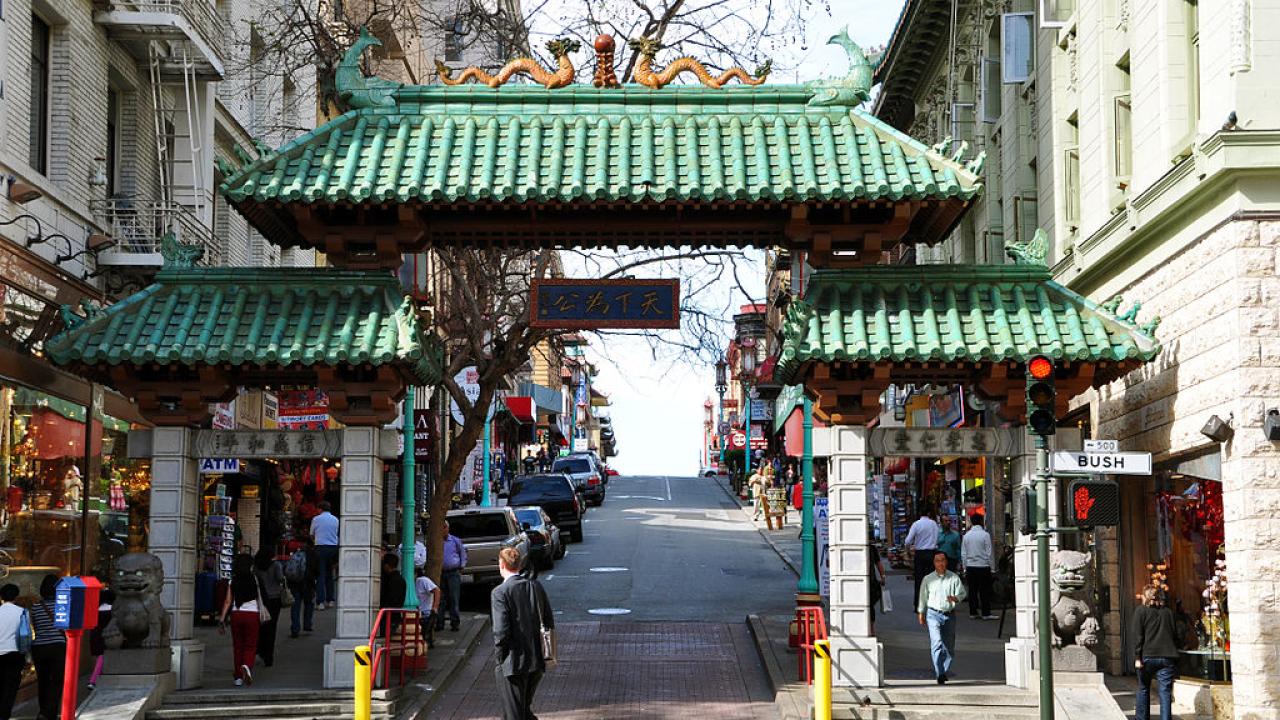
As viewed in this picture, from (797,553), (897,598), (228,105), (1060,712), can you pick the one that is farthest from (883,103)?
(1060,712)

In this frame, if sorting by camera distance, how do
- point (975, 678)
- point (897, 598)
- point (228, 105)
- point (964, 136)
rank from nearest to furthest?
1. point (975, 678)
2. point (228, 105)
3. point (897, 598)
4. point (964, 136)

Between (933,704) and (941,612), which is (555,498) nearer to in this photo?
(941,612)

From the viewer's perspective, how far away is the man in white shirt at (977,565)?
26.3 metres

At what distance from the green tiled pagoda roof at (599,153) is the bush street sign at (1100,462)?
318 centimetres

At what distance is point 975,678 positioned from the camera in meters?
18.5

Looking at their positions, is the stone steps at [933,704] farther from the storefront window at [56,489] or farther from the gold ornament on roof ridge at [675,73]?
the storefront window at [56,489]

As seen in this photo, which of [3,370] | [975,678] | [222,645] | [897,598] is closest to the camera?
[3,370]

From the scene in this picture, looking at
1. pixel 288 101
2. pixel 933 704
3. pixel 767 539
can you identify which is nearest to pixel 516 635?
pixel 933 704

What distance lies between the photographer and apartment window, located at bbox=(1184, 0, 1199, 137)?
56.8 feet

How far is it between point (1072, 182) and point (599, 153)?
9.70m

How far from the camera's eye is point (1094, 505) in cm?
1365

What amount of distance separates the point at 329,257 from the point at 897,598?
1724 centimetres

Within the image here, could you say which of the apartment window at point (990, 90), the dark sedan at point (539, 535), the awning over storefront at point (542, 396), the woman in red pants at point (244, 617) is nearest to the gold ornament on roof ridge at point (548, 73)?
the woman in red pants at point (244, 617)

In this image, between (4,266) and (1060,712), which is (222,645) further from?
(1060,712)
